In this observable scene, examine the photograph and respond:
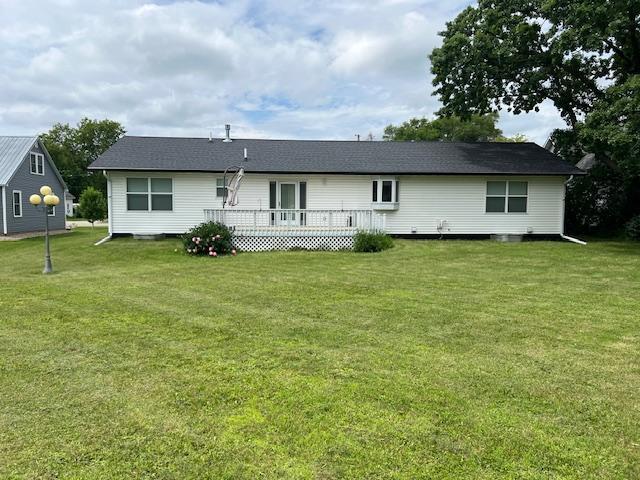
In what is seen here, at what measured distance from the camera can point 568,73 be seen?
16719mm

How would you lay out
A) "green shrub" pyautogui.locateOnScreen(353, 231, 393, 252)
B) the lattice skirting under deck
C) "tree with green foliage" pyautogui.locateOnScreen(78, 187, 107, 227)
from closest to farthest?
"green shrub" pyautogui.locateOnScreen(353, 231, 393, 252)
the lattice skirting under deck
"tree with green foliage" pyautogui.locateOnScreen(78, 187, 107, 227)

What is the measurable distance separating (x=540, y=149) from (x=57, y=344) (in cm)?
1866

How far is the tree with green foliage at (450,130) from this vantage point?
4897 centimetres

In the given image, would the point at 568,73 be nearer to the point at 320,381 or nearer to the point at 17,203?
the point at 320,381

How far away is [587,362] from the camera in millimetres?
4109

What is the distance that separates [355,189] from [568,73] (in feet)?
29.5

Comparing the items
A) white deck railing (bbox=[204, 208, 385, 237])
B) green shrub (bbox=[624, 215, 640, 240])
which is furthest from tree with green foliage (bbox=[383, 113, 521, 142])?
white deck railing (bbox=[204, 208, 385, 237])

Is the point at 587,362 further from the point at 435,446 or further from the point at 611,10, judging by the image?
the point at 611,10

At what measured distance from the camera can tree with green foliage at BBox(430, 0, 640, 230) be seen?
1342 centimetres

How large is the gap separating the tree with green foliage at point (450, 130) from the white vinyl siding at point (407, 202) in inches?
1302

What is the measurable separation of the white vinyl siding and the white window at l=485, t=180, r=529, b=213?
0.16 meters

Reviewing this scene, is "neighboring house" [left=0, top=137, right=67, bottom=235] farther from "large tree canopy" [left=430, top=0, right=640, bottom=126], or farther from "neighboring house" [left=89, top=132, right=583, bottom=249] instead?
"large tree canopy" [left=430, top=0, right=640, bottom=126]

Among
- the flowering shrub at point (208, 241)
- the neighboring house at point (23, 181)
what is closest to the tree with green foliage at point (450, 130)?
the neighboring house at point (23, 181)

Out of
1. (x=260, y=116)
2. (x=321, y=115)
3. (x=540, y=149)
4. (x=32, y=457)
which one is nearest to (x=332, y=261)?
(x=32, y=457)
